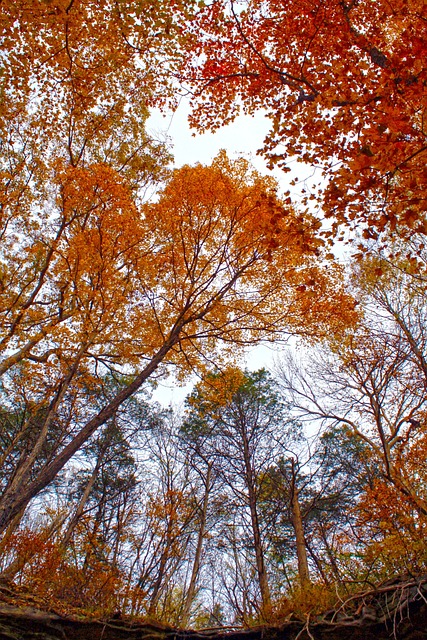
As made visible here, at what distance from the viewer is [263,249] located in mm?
5746

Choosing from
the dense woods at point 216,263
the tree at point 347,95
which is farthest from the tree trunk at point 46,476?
the tree at point 347,95

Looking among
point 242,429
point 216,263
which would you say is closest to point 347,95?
point 216,263

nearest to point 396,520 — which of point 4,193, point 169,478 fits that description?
point 169,478

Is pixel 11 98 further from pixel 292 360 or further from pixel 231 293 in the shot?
pixel 292 360

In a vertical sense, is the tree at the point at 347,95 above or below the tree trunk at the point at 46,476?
above

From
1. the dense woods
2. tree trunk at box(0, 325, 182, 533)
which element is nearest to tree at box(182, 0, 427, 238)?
the dense woods

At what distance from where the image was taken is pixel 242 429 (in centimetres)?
881

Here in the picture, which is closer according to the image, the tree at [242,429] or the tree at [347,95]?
the tree at [347,95]

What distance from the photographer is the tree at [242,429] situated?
20.7ft

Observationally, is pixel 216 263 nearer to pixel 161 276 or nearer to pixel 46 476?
pixel 161 276

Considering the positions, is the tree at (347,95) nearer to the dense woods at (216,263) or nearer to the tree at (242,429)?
the dense woods at (216,263)

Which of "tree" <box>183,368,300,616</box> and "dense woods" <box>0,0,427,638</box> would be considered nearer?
"dense woods" <box>0,0,427,638</box>

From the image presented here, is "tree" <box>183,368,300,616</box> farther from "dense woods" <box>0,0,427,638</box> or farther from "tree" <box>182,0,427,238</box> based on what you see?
"tree" <box>182,0,427,238</box>

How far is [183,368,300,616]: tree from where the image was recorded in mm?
6297
